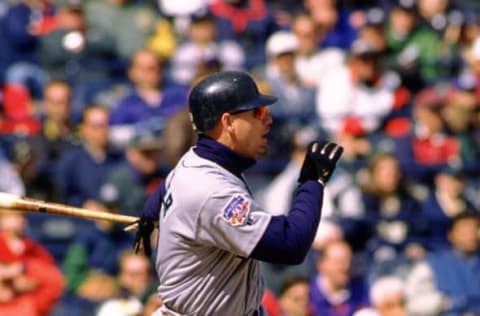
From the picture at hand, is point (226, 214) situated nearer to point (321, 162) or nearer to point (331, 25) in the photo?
point (321, 162)

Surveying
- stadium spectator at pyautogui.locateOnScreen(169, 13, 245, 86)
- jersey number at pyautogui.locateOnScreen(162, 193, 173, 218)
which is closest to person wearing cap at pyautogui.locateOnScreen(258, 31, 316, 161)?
stadium spectator at pyautogui.locateOnScreen(169, 13, 245, 86)

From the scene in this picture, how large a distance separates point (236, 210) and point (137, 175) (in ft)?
15.8

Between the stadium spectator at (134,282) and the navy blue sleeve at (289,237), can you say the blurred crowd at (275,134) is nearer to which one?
the stadium spectator at (134,282)

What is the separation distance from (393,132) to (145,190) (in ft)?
6.93

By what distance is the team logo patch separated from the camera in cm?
518

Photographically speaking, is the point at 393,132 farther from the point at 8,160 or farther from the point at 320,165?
the point at 320,165

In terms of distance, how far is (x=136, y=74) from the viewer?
433 inches

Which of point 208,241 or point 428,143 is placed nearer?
point 208,241

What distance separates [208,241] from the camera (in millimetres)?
5266

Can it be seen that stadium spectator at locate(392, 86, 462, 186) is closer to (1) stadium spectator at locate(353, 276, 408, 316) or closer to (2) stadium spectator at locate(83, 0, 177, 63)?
(1) stadium spectator at locate(353, 276, 408, 316)

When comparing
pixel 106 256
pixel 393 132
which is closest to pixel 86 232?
pixel 106 256

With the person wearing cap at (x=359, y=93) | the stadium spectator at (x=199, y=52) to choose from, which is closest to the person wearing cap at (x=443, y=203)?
the person wearing cap at (x=359, y=93)

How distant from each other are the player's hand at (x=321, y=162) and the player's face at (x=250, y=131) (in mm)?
172

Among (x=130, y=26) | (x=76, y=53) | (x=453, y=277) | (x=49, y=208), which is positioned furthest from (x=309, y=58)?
(x=49, y=208)
